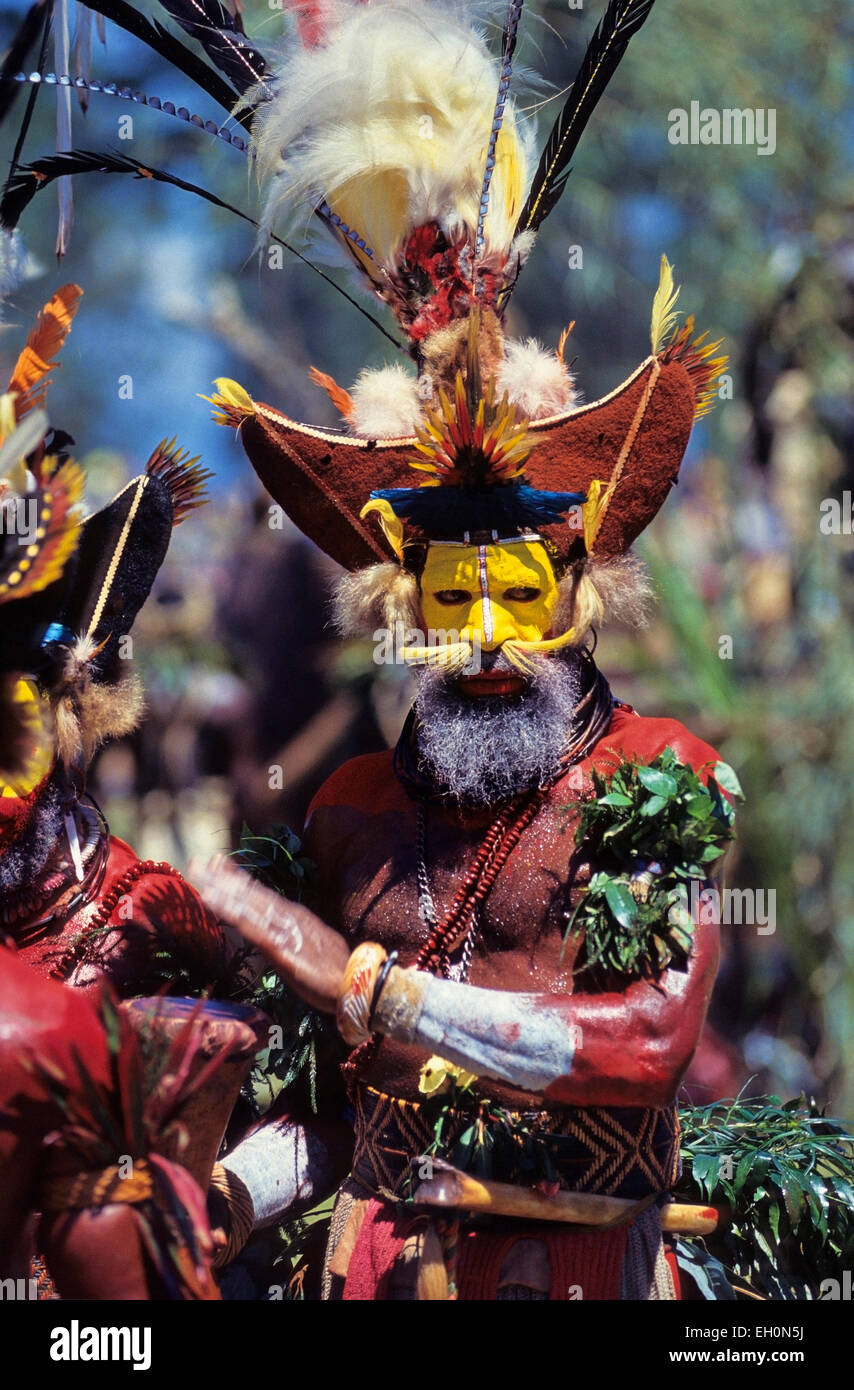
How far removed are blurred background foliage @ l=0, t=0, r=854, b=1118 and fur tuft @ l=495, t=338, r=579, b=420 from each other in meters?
2.04

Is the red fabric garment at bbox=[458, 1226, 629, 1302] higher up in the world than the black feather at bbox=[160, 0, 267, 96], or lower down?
lower down

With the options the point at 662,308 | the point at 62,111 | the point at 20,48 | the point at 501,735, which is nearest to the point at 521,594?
the point at 501,735

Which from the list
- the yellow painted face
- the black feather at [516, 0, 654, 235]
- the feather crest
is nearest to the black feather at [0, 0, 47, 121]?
the feather crest

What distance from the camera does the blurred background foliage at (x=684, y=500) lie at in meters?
4.91

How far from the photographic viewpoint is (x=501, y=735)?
2.69 metres

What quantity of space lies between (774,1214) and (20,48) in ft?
10.3

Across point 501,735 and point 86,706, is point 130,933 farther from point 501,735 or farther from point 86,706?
point 501,735

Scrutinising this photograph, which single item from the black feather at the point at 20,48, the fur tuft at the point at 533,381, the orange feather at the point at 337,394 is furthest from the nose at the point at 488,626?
the black feather at the point at 20,48

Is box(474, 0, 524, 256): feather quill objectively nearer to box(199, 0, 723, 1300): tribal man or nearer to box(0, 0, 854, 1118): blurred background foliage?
Result: box(199, 0, 723, 1300): tribal man

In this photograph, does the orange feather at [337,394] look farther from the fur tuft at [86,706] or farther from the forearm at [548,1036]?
the forearm at [548,1036]

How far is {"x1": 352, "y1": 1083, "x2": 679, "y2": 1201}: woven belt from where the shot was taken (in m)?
2.56

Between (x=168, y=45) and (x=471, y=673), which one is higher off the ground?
(x=168, y=45)

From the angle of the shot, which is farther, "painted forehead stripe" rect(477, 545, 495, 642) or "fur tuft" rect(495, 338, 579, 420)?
"fur tuft" rect(495, 338, 579, 420)

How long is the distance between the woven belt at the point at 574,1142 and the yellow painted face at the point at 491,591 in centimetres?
92
